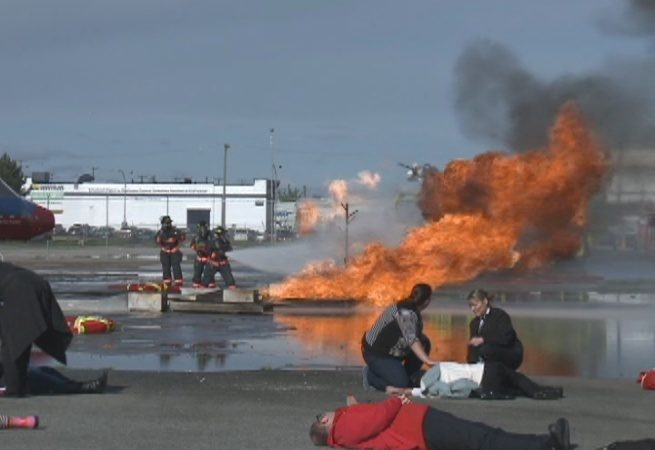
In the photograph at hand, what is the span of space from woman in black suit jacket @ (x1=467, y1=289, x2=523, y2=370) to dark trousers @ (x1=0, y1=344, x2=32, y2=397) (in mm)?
4571

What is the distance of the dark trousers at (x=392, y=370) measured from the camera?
47.0 ft

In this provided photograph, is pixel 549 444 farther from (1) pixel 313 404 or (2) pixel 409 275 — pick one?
(2) pixel 409 275

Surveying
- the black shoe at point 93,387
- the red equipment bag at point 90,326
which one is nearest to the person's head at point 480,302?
the black shoe at point 93,387

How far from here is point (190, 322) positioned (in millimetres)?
24625

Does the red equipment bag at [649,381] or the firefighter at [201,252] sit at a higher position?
the firefighter at [201,252]

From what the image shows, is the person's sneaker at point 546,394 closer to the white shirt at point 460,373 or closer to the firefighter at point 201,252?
the white shirt at point 460,373

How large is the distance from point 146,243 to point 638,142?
80.1 m

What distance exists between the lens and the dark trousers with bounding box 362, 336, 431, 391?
14.3 m

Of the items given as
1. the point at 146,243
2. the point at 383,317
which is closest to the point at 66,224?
the point at 146,243

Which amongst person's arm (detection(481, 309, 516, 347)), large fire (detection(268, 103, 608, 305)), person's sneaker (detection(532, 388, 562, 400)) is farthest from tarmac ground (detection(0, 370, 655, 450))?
large fire (detection(268, 103, 608, 305))

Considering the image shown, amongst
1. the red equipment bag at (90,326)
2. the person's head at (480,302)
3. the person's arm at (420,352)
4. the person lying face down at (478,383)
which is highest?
the person's head at (480,302)

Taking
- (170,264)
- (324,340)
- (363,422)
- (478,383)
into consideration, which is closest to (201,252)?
(170,264)

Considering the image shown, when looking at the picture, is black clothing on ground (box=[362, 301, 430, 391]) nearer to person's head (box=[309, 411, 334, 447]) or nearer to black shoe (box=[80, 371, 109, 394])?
black shoe (box=[80, 371, 109, 394])

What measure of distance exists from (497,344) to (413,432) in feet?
13.8
